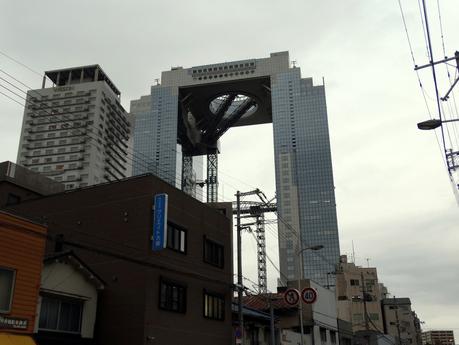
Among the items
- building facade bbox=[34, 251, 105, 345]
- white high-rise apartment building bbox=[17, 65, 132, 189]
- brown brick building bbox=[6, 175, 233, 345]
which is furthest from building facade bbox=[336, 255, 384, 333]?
white high-rise apartment building bbox=[17, 65, 132, 189]

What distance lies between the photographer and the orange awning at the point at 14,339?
18578 mm

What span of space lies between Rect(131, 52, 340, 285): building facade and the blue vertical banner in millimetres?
103031

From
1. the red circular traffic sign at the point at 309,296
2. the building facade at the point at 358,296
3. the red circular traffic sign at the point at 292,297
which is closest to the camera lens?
the red circular traffic sign at the point at 292,297

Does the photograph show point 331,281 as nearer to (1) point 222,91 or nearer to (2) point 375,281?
(2) point 375,281

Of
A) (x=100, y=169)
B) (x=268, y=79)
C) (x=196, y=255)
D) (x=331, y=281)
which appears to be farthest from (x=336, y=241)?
(x=196, y=255)

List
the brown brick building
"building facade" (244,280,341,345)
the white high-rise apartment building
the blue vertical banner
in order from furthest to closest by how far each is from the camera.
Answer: the white high-rise apartment building
"building facade" (244,280,341,345)
the blue vertical banner
the brown brick building

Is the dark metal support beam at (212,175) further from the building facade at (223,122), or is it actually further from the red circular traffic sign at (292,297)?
the red circular traffic sign at (292,297)

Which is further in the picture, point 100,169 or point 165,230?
point 100,169

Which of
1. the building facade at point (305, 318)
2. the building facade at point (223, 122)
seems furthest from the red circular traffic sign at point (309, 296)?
the building facade at point (223, 122)

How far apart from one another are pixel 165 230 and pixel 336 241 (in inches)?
6853

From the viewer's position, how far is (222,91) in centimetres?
14738

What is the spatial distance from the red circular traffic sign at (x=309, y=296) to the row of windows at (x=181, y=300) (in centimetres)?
750

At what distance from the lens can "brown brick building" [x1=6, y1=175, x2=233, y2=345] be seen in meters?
26.3

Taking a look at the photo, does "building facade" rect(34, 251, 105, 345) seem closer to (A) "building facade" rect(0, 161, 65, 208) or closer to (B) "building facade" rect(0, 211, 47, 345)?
(B) "building facade" rect(0, 211, 47, 345)
